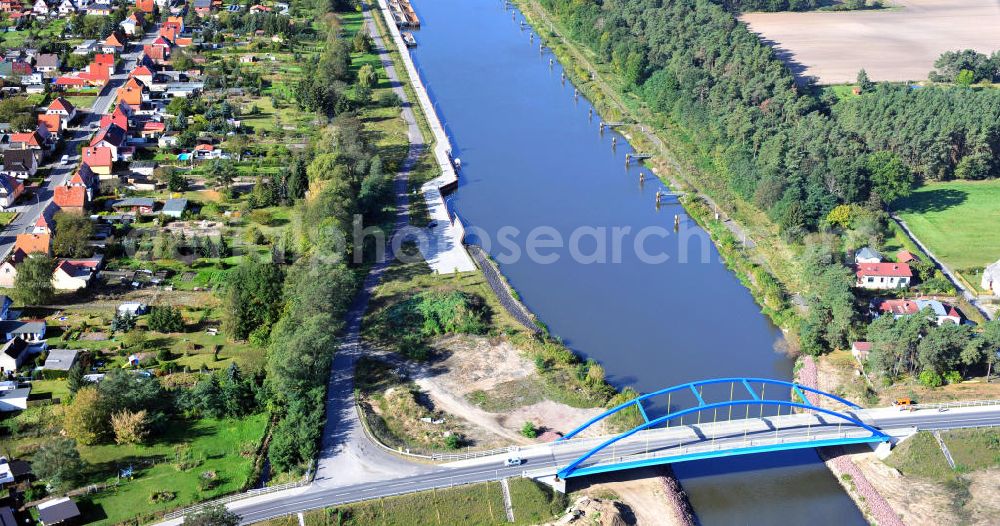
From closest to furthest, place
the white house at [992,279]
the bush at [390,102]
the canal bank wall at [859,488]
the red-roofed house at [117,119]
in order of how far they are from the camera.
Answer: the canal bank wall at [859,488] < the white house at [992,279] < the red-roofed house at [117,119] < the bush at [390,102]

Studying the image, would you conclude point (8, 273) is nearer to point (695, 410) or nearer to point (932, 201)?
point (695, 410)

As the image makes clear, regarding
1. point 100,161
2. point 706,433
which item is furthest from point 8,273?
point 706,433

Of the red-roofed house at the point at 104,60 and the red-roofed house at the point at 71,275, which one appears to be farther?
the red-roofed house at the point at 104,60

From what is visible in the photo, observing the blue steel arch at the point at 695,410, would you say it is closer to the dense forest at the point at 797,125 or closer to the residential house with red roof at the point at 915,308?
the residential house with red roof at the point at 915,308

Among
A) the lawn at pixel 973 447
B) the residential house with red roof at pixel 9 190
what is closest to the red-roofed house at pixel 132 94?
the residential house with red roof at pixel 9 190

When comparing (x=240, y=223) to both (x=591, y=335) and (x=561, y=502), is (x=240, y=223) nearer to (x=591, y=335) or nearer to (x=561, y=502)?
(x=591, y=335)

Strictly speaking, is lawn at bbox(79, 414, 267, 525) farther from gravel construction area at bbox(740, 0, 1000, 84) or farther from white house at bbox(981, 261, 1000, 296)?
gravel construction area at bbox(740, 0, 1000, 84)

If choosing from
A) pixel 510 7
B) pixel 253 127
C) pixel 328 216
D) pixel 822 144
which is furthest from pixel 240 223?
A: pixel 510 7
